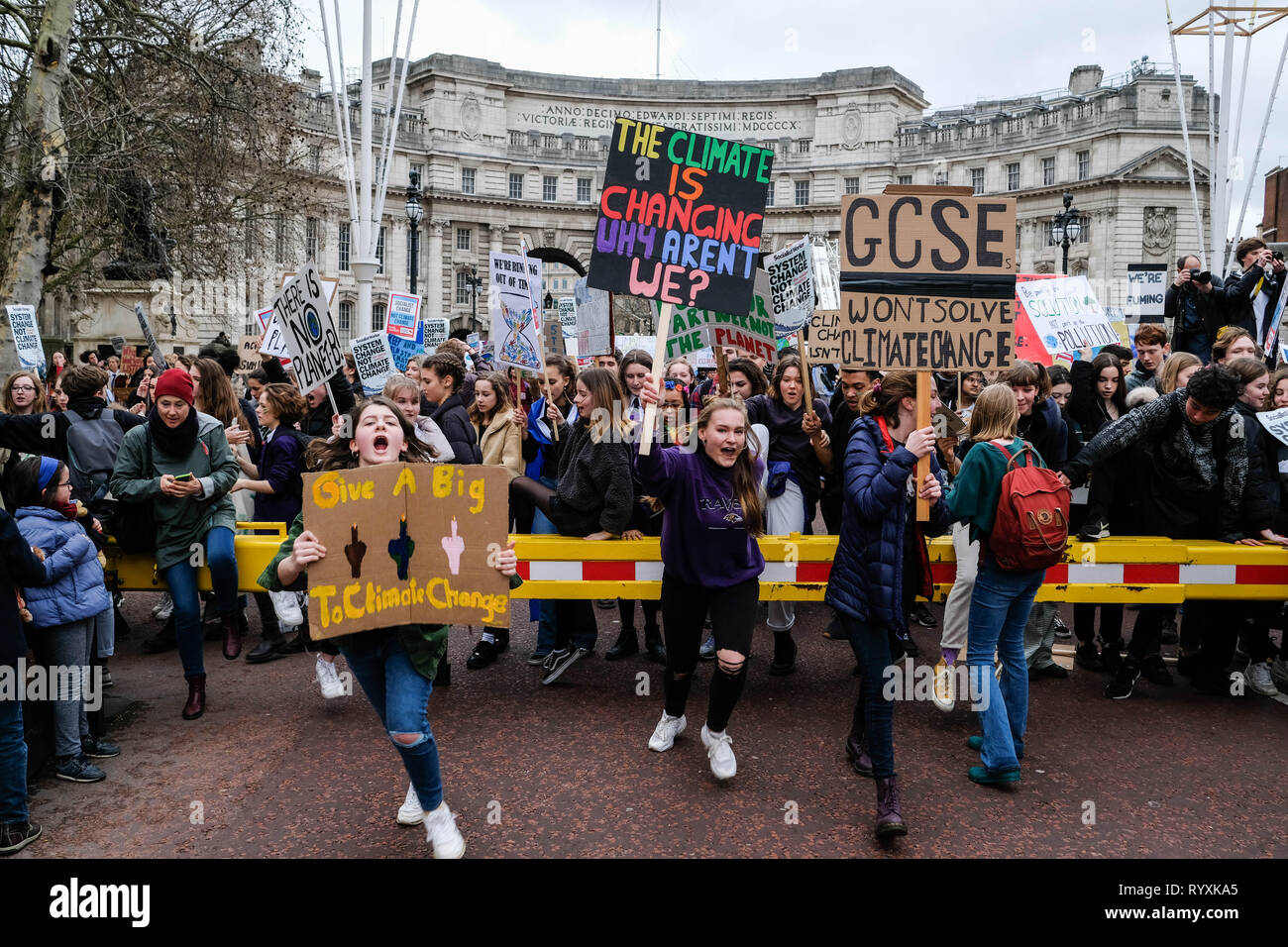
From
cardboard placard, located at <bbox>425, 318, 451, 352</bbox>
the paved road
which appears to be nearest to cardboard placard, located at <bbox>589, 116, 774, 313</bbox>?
the paved road

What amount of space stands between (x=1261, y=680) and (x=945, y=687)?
241cm

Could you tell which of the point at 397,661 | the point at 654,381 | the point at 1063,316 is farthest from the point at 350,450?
the point at 1063,316

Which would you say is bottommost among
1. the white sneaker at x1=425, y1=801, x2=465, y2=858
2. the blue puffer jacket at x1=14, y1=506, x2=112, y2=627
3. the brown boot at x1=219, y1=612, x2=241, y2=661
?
the white sneaker at x1=425, y1=801, x2=465, y2=858

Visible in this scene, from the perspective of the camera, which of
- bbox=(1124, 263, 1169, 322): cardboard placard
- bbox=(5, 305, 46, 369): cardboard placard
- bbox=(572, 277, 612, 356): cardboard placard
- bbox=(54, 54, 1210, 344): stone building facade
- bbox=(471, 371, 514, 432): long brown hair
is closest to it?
bbox=(471, 371, 514, 432): long brown hair

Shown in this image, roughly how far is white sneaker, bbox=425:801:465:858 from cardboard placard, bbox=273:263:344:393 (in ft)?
9.45

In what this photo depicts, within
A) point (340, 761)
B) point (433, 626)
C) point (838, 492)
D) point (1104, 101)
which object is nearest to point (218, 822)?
point (340, 761)

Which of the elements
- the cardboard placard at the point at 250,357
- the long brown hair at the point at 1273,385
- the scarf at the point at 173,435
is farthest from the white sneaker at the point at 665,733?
the cardboard placard at the point at 250,357

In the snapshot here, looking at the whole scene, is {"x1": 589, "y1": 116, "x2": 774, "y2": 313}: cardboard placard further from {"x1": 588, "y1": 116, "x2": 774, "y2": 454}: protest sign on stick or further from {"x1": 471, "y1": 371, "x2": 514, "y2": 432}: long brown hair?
{"x1": 471, "y1": 371, "x2": 514, "y2": 432}: long brown hair

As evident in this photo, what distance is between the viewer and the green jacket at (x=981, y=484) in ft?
16.0

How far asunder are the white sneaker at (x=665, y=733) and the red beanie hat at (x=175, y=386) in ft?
11.2

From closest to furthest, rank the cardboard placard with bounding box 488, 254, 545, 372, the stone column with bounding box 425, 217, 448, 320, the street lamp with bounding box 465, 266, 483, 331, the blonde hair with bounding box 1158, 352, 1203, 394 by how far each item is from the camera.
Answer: the blonde hair with bounding box 1158, 352, 1203, 394
the cardboard placard with bounding box 488, 254, 545, 372
the street lamp with bounding box 465, 266, 483, 331
the stone column with bounding box 425, 217, 448, 320

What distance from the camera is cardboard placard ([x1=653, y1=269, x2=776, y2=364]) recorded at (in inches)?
337

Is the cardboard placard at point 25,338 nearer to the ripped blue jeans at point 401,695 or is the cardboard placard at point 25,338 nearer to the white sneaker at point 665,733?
the ripped blue jeans at point 401,695

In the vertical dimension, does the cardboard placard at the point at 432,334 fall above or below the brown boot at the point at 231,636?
above
